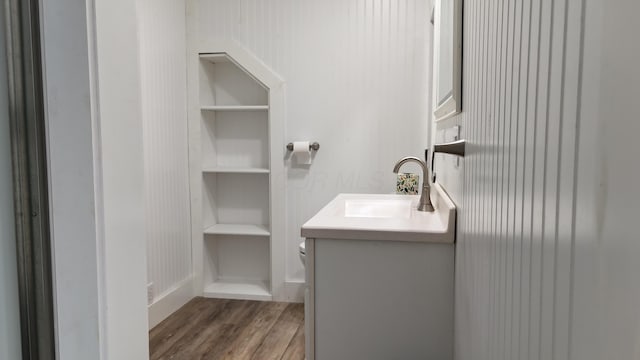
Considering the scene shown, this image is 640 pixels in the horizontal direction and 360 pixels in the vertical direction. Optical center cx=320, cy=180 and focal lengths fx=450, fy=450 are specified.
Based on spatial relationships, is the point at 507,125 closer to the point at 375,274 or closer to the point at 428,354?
the point at 375,274

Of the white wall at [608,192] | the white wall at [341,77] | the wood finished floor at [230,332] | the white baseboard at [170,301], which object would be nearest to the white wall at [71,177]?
the white wall at [608,192]

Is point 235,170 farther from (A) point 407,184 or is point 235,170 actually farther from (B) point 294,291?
(A) point 407,184

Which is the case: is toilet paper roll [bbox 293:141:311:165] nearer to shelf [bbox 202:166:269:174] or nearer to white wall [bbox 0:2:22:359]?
shelf [bbox 202:166:269:174]

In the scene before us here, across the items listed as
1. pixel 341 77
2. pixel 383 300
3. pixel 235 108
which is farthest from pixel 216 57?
pixel 383 300

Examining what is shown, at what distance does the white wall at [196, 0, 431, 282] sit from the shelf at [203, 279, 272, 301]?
50cm

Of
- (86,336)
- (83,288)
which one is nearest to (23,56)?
(83,288)

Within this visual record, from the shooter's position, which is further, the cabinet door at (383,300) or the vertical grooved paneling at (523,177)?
A: the cabinet door at (383,300)

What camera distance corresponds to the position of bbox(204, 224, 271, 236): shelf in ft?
9.98

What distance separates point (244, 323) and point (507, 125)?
2357mm

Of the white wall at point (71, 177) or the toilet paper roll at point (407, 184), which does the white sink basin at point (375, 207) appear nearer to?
the toilet paper roll at point (407, 184)

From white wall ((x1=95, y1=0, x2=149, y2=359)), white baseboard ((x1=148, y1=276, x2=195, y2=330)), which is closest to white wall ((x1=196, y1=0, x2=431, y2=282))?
white baseboard ((x1=148, y1=276, x2=195, y2=330))

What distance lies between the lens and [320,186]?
3018mm

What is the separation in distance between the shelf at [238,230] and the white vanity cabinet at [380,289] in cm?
156

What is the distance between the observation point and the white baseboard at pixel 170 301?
262 cm
